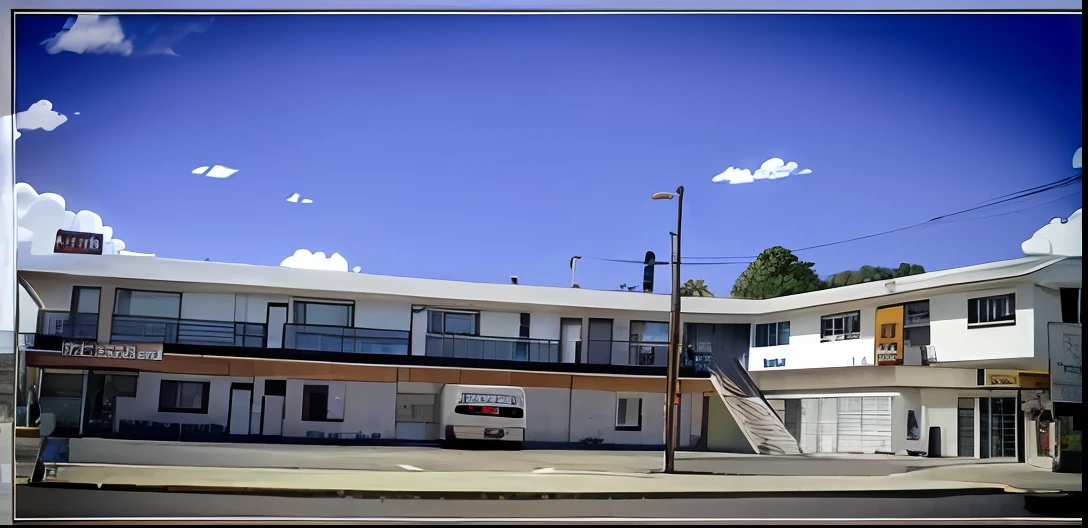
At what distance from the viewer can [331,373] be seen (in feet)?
28.1

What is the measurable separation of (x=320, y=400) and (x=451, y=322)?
3.94 ft

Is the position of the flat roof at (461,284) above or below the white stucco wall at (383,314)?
above

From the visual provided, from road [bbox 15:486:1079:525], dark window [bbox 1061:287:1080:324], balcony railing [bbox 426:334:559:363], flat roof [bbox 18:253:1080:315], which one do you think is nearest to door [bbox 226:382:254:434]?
road [bbox 15:486:1079:525]

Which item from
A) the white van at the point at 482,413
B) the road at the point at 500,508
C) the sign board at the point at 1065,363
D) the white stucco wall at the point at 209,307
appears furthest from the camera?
the sign board at the point at 1065,363

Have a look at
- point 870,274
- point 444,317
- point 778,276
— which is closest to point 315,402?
point 444,317

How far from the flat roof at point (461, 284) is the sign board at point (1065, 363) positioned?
1.86ft

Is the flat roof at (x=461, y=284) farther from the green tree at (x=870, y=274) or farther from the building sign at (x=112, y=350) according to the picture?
the building sign at (x=112, y=350)

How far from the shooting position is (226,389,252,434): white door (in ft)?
27.9

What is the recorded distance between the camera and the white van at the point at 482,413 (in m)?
8.65

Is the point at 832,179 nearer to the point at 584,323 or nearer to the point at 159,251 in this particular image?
the point at 584,323

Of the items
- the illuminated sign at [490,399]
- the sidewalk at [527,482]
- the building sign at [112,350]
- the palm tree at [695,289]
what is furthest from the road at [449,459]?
the palm tree at [695,289]

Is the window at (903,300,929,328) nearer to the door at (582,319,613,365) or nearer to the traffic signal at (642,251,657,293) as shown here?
the traffic signal at (642,251,657,293)

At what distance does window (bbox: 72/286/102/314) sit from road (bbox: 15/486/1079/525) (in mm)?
1372

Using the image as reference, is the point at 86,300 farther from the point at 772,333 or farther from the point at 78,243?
the point at 772,333
